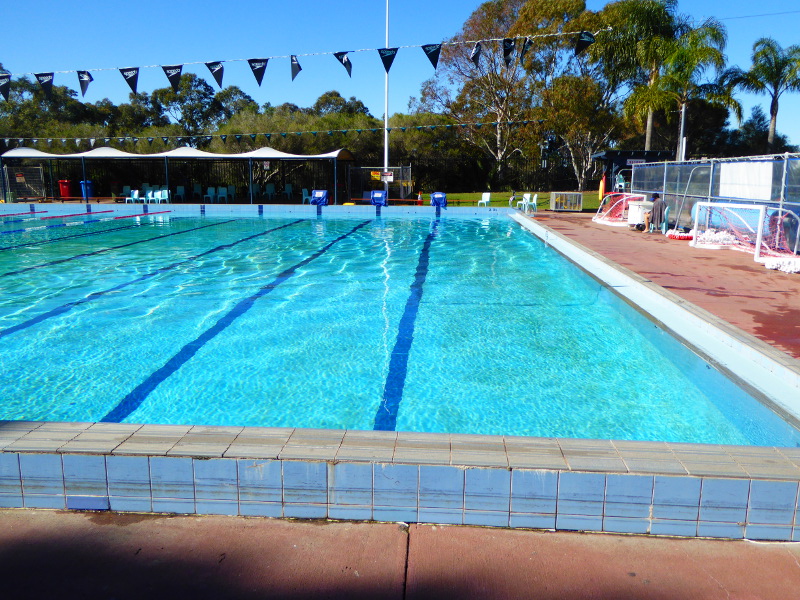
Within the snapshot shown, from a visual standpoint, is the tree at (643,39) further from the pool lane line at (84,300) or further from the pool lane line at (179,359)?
the pool lane line at (179,359)

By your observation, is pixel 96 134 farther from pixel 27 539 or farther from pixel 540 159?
pixel 27 539

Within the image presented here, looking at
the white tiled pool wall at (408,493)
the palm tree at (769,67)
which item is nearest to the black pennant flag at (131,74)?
the white tiled pool wall at (408,493)

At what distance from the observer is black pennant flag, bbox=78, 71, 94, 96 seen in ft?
57.1

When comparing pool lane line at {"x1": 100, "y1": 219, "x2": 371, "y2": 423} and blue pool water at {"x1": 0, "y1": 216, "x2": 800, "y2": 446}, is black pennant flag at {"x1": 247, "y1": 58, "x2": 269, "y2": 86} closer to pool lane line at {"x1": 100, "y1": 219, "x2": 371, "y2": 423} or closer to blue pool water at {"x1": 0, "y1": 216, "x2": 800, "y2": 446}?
blue pool water at {"x1": 0, "y1": 216, "x2": 800, "y2": 446}

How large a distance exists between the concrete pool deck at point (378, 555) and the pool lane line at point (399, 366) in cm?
197

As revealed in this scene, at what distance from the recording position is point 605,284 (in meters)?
8.54

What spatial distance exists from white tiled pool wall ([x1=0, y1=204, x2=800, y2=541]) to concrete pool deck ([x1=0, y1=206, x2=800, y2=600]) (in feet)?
0.08

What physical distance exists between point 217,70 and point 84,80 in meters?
4.25

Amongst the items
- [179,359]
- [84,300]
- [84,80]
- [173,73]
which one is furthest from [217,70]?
[179,359]

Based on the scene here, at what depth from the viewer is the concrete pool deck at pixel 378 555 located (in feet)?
6.83

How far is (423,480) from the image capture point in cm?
242

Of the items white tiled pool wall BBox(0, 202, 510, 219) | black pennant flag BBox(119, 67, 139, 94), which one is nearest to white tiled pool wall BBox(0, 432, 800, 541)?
black pennant flag BBox(119, 67, 139, 94)

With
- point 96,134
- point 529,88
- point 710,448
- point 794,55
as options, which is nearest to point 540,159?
point 529,88

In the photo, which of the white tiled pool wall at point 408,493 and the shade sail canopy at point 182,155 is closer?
the white tiled pool wall at point 408,493
